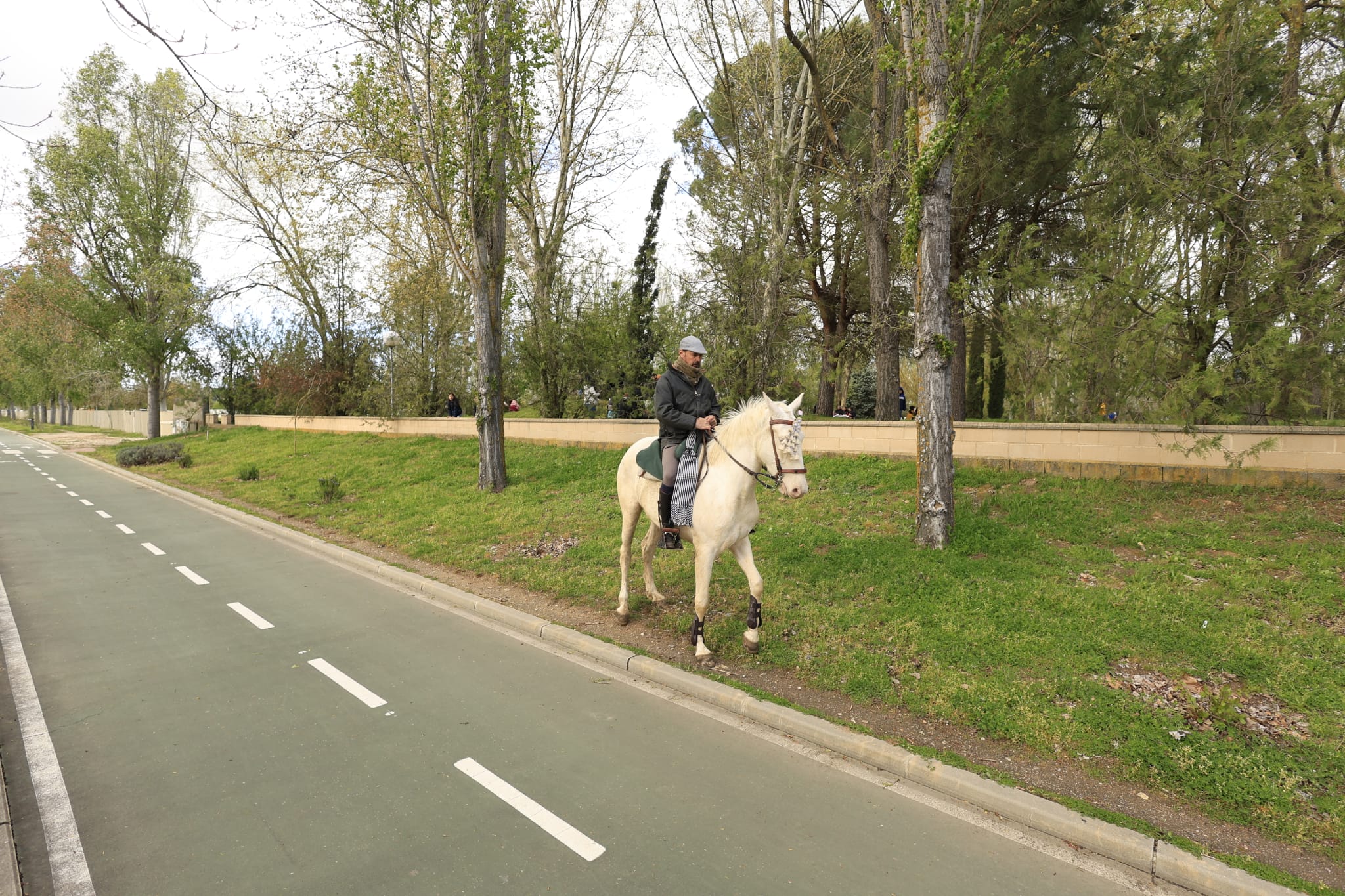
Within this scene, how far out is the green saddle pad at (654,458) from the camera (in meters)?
6.08

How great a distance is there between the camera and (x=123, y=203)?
29703 millimetres

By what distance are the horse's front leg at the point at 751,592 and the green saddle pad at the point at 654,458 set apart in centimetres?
99

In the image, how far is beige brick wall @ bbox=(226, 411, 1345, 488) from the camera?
7965 millimetres

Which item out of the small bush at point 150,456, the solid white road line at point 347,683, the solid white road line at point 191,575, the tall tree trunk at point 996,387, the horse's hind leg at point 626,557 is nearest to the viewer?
the solid white road line at point 347,683

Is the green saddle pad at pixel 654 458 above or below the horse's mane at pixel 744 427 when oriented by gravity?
below

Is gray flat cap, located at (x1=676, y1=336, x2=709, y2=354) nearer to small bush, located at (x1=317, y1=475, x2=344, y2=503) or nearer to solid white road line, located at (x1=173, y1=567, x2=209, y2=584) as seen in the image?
solid white road line, located at (x1=173, y1=567, x2=209, y2=584)

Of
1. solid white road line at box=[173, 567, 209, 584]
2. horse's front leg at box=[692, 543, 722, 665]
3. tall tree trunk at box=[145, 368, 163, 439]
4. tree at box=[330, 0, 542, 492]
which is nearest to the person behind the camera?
horse's front leg at box=[692, 543, 722, 665]

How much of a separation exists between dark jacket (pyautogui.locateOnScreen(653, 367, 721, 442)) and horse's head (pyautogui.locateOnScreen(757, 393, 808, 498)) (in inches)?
27.9

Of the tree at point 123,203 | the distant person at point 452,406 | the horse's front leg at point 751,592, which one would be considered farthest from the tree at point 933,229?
the tree at point 123,203

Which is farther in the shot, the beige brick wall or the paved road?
the beige brick wall

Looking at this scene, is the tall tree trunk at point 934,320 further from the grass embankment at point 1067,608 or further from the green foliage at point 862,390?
the green foliage at point 862,390

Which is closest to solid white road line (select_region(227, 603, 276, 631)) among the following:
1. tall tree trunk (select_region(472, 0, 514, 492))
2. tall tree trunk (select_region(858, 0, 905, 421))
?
tall tree trunk (select_region(472, 0, 514, 492))

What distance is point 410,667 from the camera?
5.82m

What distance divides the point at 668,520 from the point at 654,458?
681 millimetres
